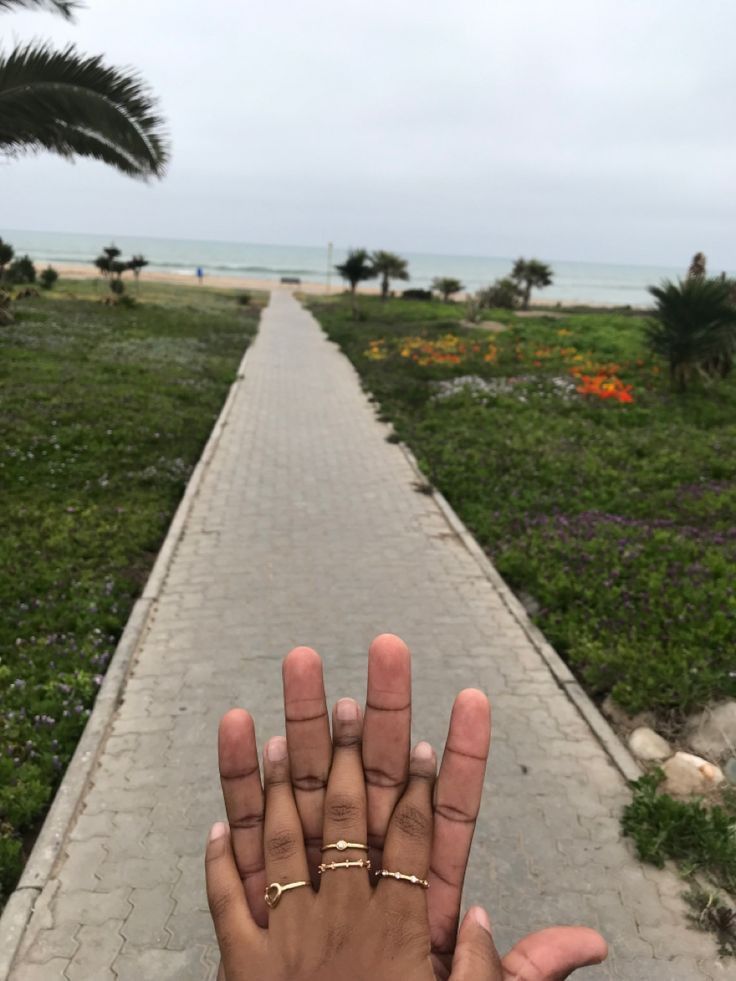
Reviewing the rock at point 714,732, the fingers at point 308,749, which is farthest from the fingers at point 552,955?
the rock at point 714,732

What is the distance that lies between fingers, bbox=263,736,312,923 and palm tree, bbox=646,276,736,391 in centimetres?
1402

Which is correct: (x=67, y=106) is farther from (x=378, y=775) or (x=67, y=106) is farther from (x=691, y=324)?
(x=691, y=324)

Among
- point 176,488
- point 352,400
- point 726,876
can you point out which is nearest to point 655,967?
point 726,876

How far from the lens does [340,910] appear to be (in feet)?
5.09

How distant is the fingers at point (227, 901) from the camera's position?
1.59 meters

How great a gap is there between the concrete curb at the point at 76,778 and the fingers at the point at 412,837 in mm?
2241

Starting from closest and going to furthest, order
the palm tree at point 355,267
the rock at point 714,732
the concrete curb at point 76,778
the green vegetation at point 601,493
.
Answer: the concrete curb at point 76,778, the rock at point 714,732, the green vegetation at point 601,493, the palm tree at point 355,267

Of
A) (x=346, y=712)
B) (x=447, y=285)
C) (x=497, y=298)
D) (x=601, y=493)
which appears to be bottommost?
(x=601, y=493)

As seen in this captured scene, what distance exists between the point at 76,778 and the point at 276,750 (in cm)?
269

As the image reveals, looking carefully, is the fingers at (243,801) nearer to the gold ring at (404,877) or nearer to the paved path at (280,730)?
the gold ring at (404,877)

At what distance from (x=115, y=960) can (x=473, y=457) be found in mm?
8260

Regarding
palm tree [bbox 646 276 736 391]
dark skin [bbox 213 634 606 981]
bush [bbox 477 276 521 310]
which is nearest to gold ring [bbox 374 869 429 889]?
dark skin [bbox 213 634 606 981]

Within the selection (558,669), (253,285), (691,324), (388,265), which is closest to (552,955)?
(558,669)

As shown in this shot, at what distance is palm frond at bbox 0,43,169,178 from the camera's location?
7.47 m
